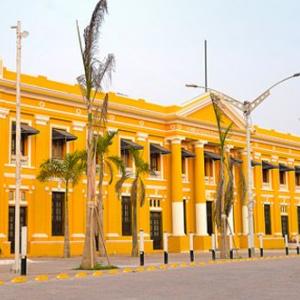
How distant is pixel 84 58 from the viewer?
2298cm

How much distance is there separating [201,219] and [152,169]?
17.0 ft

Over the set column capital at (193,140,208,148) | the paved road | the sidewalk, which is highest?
column capital at (193,140,208,148)

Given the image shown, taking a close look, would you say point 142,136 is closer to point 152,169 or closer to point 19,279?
point 152,169

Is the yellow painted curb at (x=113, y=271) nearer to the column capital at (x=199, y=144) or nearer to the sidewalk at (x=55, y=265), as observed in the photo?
the sidewalk at (x=55, y=265)

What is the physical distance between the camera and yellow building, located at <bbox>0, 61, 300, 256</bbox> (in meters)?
35.1

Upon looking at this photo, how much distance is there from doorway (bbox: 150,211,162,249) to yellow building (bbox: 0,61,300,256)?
7 cm

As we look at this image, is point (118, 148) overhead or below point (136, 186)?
overhead

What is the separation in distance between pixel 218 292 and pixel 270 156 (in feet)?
142

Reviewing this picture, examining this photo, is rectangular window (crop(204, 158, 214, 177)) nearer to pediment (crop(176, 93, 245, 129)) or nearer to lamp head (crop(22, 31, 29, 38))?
pediment (crop(176, 93, 245, 129))

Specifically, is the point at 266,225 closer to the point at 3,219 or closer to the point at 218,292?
the point at 3,219

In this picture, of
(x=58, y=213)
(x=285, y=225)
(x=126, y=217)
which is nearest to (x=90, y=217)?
(x=58, y=213)

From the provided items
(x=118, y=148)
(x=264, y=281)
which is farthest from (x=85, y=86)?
(x=118, y=148)

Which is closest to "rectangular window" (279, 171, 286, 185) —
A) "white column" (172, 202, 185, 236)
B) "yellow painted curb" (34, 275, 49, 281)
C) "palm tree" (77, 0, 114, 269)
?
"white column" (172, 202, 185, 236)

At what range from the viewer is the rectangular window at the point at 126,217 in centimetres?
4116
